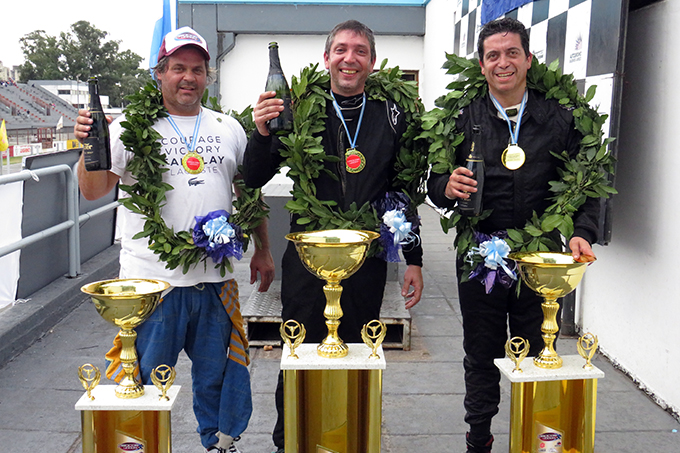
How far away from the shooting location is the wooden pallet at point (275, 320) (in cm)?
468

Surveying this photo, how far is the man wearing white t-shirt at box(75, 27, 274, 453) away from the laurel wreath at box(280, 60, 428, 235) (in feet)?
1.11

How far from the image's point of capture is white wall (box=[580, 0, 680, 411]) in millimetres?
3502

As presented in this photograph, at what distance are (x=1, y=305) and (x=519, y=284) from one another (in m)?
4.32

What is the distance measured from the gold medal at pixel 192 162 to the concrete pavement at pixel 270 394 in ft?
5.00

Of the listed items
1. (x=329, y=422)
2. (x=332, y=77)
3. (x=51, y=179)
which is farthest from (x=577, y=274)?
(x=51, y=179)

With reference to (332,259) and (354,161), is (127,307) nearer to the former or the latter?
(332,259)

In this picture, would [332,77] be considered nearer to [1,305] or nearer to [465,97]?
[465,97]

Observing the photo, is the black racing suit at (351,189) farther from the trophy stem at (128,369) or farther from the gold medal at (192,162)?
the trophy stem at (128,369)

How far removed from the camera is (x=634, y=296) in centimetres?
394

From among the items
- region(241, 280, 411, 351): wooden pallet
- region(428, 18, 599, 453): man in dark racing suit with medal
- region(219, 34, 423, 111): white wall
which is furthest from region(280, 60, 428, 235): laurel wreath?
region(219, 34, 423, 111): white wall

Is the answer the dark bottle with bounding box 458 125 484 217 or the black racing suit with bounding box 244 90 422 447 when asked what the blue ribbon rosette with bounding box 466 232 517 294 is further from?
the black racing suit with bounding box 244 90 422 447

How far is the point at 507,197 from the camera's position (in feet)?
8.81

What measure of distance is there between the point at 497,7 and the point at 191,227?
4484 mm

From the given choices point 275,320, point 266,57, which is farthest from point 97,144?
point 266,57
